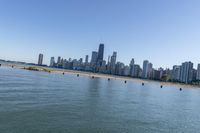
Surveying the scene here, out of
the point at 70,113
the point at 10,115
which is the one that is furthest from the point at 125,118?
the point at 10,115

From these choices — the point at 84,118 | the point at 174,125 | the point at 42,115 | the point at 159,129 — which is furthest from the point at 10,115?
the point at 174,125

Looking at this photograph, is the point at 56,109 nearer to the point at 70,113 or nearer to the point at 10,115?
the point at 70,113

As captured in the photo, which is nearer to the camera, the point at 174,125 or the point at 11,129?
the point at 11,129

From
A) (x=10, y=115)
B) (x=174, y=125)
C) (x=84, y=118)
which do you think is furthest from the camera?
(x=174, y=125)

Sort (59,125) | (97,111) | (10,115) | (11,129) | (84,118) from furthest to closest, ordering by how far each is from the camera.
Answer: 1. (97,111)
2. (84,118)
3. (10,115)
4. (59,125)
5. (11,129)

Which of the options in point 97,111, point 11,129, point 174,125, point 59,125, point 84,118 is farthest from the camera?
point 97,111

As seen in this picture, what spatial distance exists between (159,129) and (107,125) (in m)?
7.13

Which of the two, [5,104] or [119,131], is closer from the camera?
[119,131]

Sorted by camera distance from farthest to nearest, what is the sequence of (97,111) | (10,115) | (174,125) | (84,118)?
(97,111) → (174,125) → (84,118) → (10,115)

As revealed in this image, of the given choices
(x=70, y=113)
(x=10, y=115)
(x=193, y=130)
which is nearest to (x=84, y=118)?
(x=70, y=113)

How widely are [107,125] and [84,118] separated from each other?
13.2 feet

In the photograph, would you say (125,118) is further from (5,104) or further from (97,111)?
(5,104)

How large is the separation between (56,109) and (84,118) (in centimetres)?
612

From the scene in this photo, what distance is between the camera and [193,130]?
108ft
